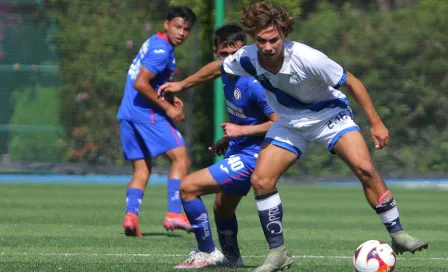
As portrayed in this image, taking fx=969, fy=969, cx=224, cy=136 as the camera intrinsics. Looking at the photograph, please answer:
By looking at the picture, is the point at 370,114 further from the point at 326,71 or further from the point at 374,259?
the point at 374,259

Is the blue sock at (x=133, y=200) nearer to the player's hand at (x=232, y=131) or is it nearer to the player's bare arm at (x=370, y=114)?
the player's hand at (x=232, y=131)

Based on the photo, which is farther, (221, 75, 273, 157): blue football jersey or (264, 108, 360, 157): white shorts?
(221, 75, 273, 157): blue football jersey

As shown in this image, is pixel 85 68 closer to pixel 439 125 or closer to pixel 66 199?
pixel 66 199

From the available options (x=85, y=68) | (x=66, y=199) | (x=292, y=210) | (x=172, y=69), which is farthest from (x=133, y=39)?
(x=172, y=69)

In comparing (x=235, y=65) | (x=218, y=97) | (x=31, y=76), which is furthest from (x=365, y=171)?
(x=31, y=76)

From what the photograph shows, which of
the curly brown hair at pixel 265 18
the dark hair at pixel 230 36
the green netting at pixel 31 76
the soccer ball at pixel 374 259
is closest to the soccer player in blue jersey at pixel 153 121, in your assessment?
the dark hair at pixel 230 36

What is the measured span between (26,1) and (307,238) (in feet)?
29.1

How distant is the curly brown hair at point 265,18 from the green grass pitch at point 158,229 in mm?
1620

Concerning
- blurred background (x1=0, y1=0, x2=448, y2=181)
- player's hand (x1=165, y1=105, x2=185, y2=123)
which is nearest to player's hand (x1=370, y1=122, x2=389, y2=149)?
player's hand (x1=165, y1=105, x2=185, y2=123)

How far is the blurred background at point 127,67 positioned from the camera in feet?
51.9

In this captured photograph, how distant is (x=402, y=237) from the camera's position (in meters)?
5.89

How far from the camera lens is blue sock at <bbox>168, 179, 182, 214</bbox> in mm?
8484

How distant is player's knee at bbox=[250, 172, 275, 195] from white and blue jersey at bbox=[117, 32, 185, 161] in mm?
2896

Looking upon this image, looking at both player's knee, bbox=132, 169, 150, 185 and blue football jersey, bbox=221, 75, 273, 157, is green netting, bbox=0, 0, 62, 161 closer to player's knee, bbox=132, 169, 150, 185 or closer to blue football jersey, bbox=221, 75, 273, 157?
player's knee, bbox=132, 169, 150, 185
